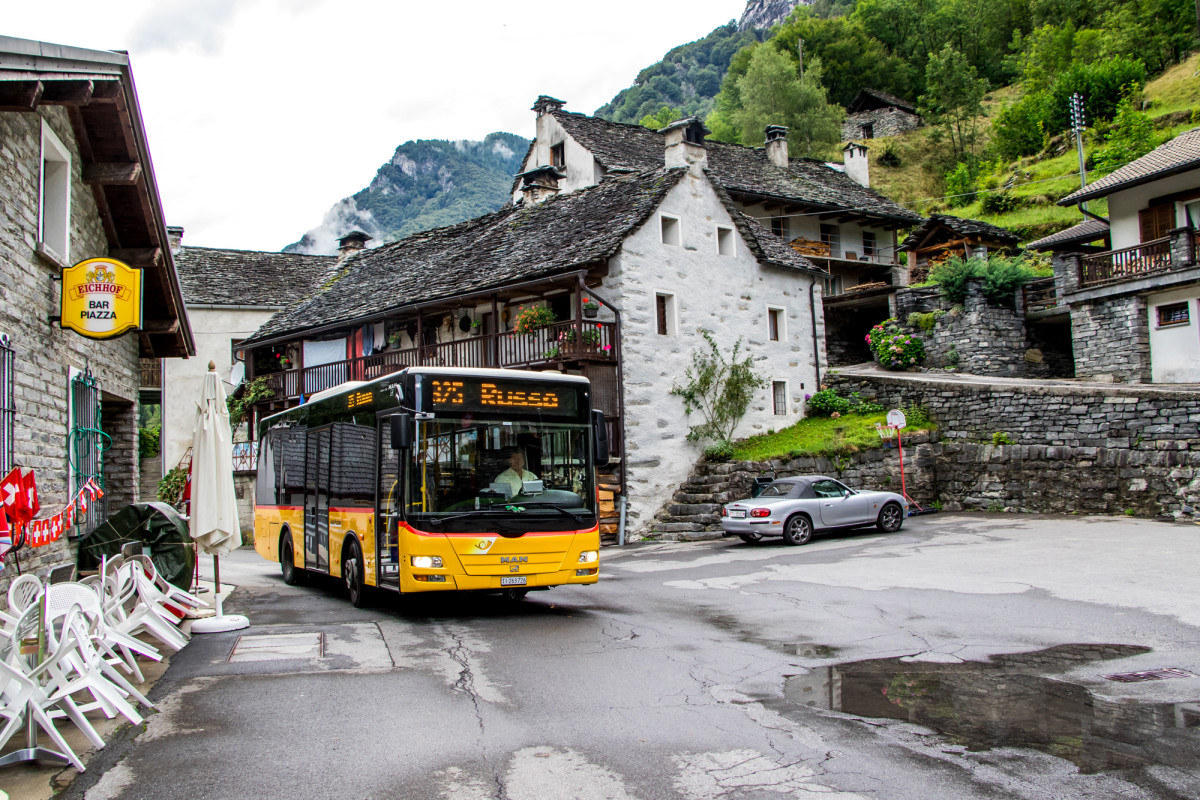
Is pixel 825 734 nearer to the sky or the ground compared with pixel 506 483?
nearer to the ground

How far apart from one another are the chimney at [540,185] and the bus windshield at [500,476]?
908 inches

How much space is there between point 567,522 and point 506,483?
90 cm

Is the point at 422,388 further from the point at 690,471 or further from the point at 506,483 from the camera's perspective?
the point at 690,471

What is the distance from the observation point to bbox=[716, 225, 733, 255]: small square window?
27.8 metres

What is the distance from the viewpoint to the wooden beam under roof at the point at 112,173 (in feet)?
41.4

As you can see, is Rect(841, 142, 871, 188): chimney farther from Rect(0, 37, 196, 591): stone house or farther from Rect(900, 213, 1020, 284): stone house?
Rect(0, 37, 196, 591): stone house

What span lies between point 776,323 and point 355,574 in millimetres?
19192

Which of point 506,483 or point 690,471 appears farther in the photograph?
point 690,471

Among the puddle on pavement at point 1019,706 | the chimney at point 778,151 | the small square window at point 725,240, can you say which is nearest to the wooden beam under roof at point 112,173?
the puddle on pavement at point 1019,706

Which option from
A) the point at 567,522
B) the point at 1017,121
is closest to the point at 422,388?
the point at 567,522

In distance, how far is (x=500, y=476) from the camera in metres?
11.2

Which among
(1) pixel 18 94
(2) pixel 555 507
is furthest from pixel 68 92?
(2) pixel 555 507

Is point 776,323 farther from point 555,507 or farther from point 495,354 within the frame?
point 555,507

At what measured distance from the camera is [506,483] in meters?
11.2
